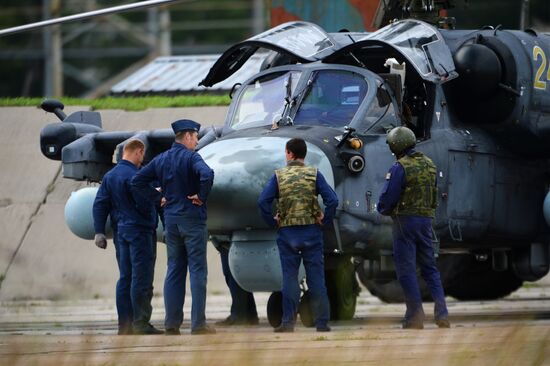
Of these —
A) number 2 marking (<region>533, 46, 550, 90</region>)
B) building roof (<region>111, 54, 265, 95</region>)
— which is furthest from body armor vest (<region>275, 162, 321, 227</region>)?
building roof (<region>111, 54, 265, 95</region>)

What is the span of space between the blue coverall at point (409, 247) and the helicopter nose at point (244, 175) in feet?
1.82

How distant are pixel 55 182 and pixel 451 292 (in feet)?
21.9

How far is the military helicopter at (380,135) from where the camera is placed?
13.8 metres

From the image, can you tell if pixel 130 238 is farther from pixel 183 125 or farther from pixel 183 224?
pixel 183 125

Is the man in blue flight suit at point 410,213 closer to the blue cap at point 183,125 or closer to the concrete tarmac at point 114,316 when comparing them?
the concrete tarmac at point 114,316

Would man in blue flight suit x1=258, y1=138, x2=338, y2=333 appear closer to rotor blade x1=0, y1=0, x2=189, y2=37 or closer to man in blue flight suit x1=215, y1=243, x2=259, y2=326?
rotor blade x1=0, y1=0, x2=189, y2=37

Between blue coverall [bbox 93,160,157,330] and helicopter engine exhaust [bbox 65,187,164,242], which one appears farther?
helicopter engine exhaust [bbox 65,187,164,242]

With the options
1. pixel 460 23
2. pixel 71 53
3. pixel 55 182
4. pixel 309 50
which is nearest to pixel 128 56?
pixel 71 53

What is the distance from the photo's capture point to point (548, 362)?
9.34 meters

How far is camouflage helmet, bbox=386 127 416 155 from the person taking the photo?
45.1 ft

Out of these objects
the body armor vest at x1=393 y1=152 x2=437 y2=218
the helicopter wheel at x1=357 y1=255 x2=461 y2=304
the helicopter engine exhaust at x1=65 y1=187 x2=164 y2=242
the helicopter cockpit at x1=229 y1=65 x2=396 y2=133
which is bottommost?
the helicopter wheel at x1=357 y1=255 x2=461 y2=304

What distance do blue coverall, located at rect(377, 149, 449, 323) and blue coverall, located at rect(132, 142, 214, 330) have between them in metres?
1.64

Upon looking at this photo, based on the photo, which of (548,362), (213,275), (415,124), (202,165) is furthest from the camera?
(213,275)

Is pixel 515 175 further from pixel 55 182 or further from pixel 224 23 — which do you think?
pixel 224 23
